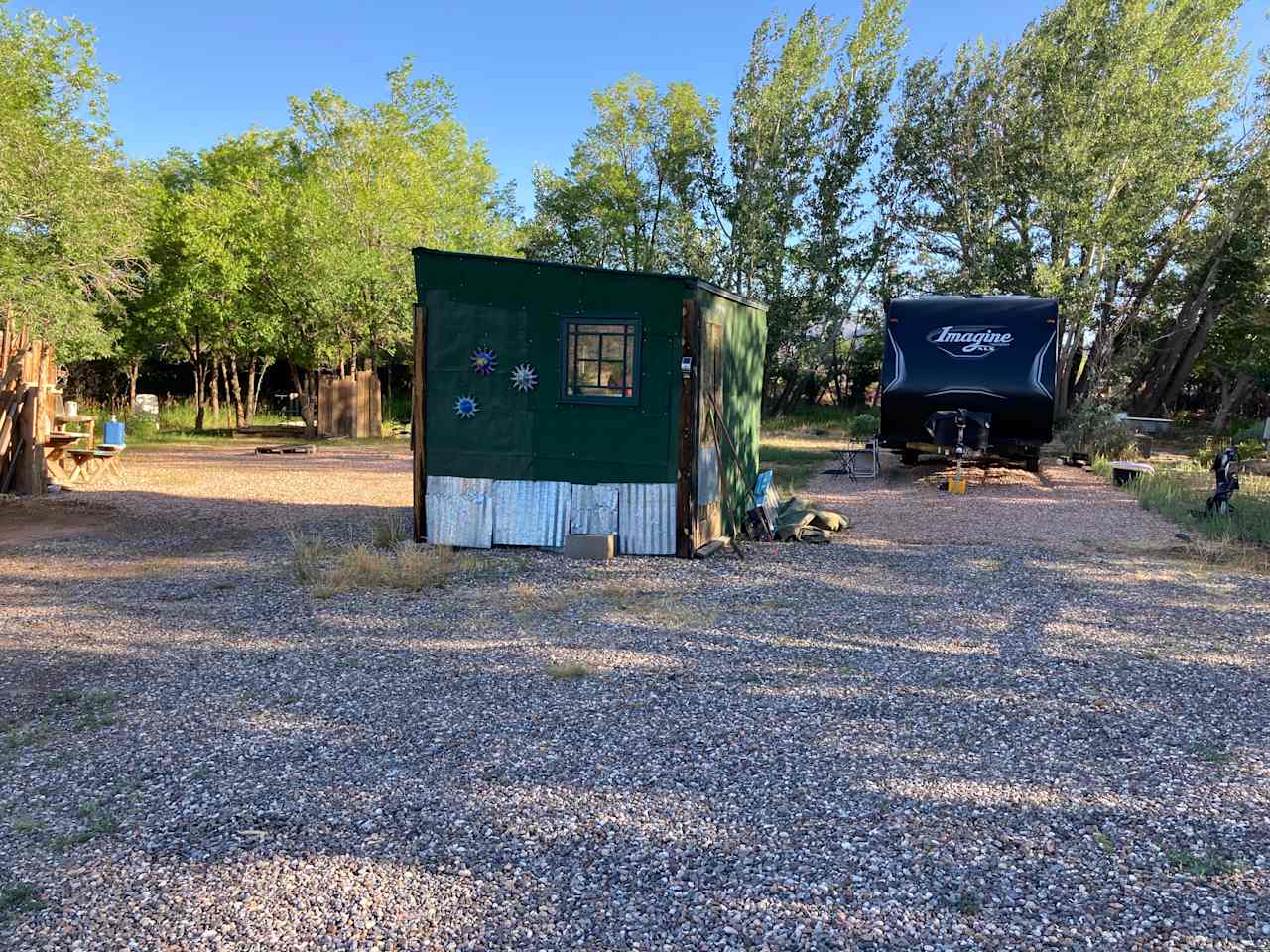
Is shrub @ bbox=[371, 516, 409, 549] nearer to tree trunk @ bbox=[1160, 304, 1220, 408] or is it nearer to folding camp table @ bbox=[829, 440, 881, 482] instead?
folding camp table @ bbox=[829, 440, 881, 482]

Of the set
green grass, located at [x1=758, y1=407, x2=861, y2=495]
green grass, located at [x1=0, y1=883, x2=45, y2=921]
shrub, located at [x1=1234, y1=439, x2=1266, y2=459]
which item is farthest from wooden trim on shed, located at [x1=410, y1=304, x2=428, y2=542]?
shrub, located at [x1=1234, y1=439, x2=1266, y2=459]

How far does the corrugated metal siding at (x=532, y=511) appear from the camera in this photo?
8922mm

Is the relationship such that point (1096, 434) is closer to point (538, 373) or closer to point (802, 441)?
point (802, 441)

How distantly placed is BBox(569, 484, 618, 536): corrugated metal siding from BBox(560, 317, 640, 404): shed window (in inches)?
35.5

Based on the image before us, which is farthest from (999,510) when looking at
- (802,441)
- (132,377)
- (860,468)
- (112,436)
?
(132,377)

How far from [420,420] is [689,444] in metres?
2.73

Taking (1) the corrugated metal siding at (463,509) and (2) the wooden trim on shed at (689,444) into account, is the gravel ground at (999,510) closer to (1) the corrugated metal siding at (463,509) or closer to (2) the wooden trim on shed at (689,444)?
(2) the wooden trim on shed at (689,444)

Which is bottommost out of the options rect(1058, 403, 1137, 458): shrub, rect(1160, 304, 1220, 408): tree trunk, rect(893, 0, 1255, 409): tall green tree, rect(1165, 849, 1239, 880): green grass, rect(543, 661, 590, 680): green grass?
rect(1165, 849, 1239, 880): green grass

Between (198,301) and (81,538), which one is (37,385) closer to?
(81,538)

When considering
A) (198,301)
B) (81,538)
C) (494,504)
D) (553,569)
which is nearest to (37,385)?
(81,538)

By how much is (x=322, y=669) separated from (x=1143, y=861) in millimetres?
4368

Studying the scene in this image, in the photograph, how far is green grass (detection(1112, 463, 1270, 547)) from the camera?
9.86 metres

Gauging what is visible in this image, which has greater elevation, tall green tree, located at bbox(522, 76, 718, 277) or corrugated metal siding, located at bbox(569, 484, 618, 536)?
tall green tree, located at bbox(522, 76, 718, 277)

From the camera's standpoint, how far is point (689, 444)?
8.61m
